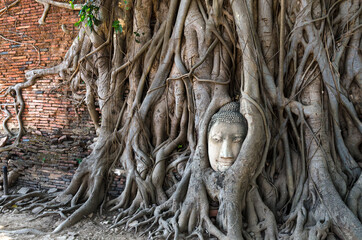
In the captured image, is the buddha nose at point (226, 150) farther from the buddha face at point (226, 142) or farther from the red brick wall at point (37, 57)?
the red brick wall at point (37, 57)

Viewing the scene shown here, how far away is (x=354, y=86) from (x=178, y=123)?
2230 millimetres

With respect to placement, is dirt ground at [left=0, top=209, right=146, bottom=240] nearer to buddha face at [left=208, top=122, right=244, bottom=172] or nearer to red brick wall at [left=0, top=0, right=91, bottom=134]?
buddha face at [left=208, top=122, right=244, bottom=172]

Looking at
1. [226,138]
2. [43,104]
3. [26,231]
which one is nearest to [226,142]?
[226,138]

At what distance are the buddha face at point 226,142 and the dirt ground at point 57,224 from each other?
126 cm

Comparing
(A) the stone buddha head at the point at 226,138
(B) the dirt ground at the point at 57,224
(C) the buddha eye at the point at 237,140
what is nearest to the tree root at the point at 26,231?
(B) the dirt ground at the point at 57,224

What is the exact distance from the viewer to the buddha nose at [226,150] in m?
3.20

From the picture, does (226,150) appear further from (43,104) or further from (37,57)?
(37,57)

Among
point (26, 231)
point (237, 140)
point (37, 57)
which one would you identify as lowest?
point (26, 231)

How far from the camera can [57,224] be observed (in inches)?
142

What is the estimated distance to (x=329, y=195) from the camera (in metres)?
2.91

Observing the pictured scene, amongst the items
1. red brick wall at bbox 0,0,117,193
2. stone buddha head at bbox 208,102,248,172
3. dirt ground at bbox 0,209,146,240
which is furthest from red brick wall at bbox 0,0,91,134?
stone buddha head at bbox 208,102,248,172

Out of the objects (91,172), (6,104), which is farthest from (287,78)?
(6,104)

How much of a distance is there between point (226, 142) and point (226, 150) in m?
0.09

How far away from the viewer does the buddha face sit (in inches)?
127
